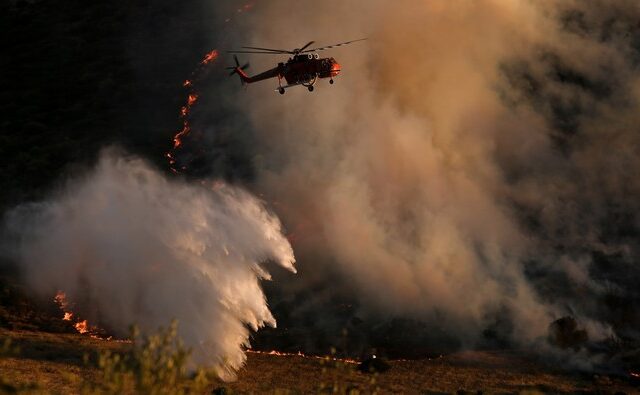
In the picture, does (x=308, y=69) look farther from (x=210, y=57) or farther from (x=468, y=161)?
(x=210, y=57)

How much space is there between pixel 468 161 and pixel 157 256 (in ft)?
86.8

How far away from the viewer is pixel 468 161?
4941 centimetres

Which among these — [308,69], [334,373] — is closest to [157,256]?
[334,373]

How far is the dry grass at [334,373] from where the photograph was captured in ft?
88.2

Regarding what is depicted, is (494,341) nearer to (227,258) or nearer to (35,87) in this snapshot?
(227,258)

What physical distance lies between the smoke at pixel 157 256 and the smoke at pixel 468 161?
6.34m

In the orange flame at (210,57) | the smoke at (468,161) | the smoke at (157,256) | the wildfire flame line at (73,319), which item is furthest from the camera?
the orange flame at (210,57)

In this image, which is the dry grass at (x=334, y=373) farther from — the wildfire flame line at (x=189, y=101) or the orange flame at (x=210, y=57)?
the orange flame at (x=210, y=57)

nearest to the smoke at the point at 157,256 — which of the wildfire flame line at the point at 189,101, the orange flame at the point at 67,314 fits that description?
the orange flame at the point at 67,314

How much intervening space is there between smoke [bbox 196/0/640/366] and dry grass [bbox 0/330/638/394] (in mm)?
2886

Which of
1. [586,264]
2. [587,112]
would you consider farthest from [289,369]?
[587,112]

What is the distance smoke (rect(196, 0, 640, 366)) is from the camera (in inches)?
1425

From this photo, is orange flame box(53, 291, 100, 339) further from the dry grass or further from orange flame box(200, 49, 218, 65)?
orange flame box(200, 49, 218, 65)

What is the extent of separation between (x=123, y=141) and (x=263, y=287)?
23.3 metres
